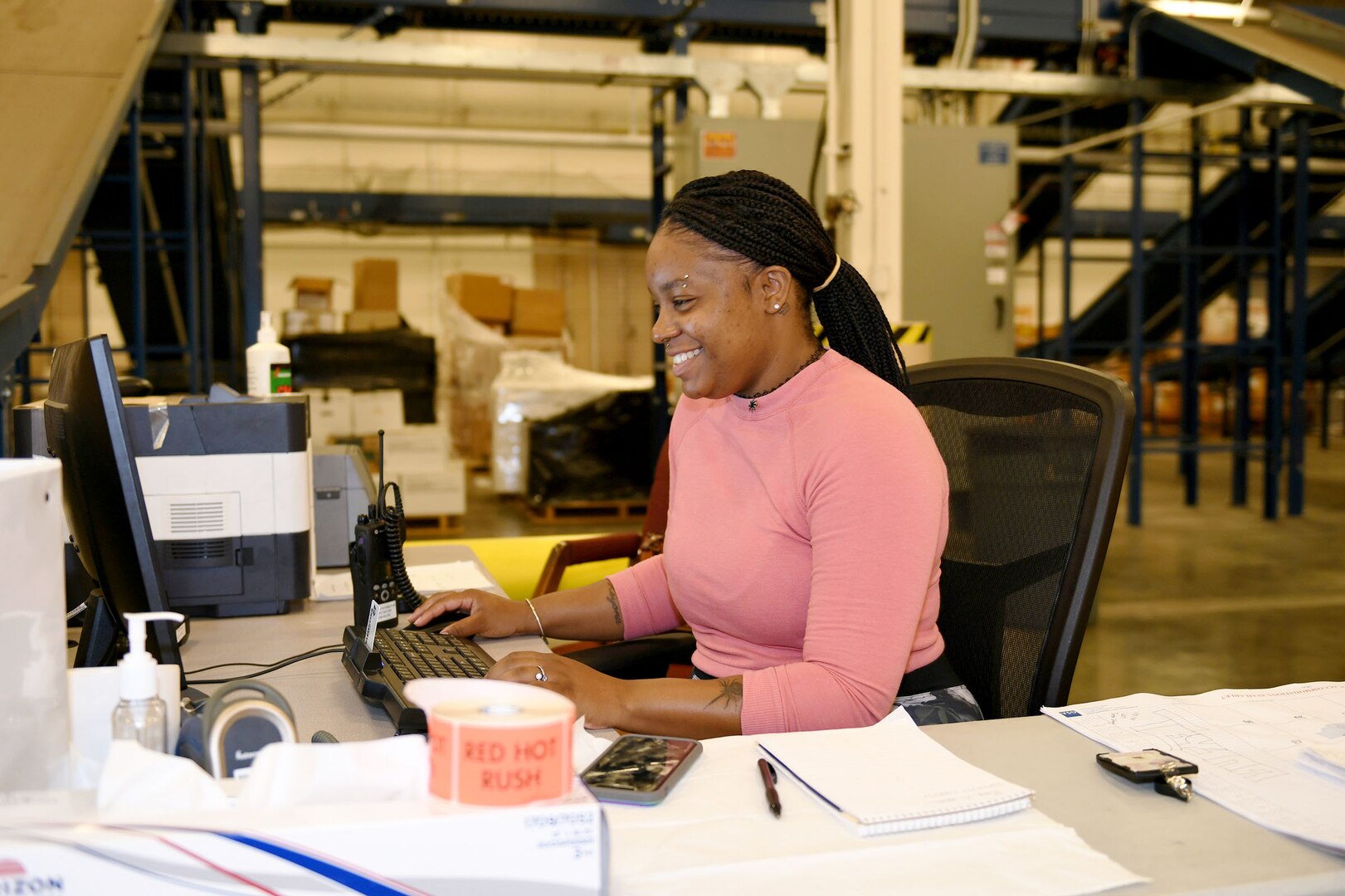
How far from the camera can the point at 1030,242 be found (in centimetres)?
873

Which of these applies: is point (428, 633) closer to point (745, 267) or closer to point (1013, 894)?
point (745, 267)

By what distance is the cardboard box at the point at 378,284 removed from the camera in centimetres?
907

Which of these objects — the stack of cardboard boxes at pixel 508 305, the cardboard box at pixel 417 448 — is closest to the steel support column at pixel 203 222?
the cardboard box at pixel 417 448

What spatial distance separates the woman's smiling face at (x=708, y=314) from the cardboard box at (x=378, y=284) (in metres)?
8.04

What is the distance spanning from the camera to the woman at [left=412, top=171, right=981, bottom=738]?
119 cm

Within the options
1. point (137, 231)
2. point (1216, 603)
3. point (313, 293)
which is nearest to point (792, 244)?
point (1216, 603)

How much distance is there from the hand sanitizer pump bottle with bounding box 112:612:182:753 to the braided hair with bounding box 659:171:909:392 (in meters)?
0.84

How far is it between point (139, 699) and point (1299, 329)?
25.9 feet

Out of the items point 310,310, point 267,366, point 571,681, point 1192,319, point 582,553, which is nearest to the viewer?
point 571,681

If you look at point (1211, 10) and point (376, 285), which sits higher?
point (1211, 10)

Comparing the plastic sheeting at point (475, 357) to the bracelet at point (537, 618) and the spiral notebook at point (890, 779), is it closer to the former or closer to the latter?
the bracelet at point (537, 618)

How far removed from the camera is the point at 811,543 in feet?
4.28

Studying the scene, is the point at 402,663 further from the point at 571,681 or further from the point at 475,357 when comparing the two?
the point at 475,357

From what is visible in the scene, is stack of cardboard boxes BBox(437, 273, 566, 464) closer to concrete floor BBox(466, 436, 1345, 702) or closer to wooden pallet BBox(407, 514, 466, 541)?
concrete floor BBox(466, 436, 1345, 702)
